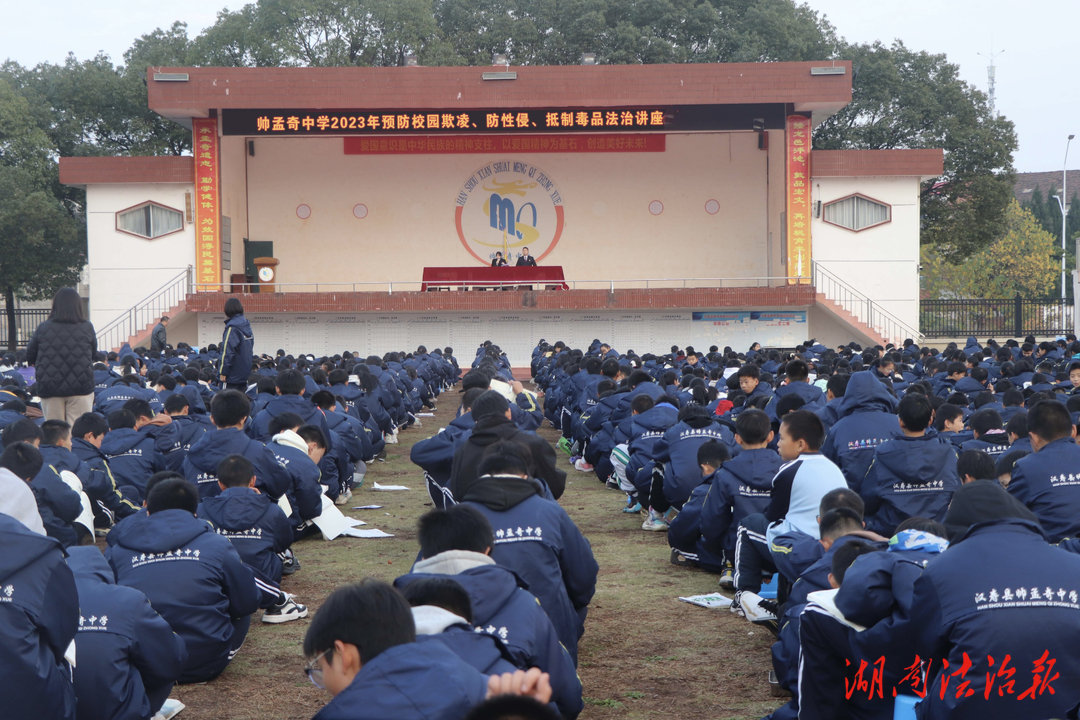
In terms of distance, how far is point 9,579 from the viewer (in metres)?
2.91

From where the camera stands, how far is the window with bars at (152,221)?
77.3ft

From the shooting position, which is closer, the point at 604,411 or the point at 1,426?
the point at 1,426

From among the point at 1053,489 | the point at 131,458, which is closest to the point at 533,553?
the point at 1053,489

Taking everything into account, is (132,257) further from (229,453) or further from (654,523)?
(229,453)

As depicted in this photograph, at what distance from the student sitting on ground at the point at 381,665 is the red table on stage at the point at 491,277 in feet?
68.5

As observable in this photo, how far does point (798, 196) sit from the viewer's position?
2380cm

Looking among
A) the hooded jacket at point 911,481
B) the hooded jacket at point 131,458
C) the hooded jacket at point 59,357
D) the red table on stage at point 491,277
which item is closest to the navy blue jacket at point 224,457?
the hooded jacket at point 131,458

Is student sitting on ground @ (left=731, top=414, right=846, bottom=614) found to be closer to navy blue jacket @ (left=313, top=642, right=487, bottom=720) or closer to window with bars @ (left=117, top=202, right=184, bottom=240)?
navy blue jacket @ (left=313, top=642, right=487, bottom=720)

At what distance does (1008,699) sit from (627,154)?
25.6 metres

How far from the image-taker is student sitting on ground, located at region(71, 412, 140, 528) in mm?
6559

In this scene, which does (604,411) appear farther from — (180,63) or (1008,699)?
(180,63)

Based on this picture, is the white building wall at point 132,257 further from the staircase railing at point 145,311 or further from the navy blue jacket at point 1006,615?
the navy blue jacket at point 1006,615

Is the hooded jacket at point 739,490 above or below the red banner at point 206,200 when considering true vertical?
below

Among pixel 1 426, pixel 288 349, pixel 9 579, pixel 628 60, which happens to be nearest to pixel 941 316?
pixel 628 60
